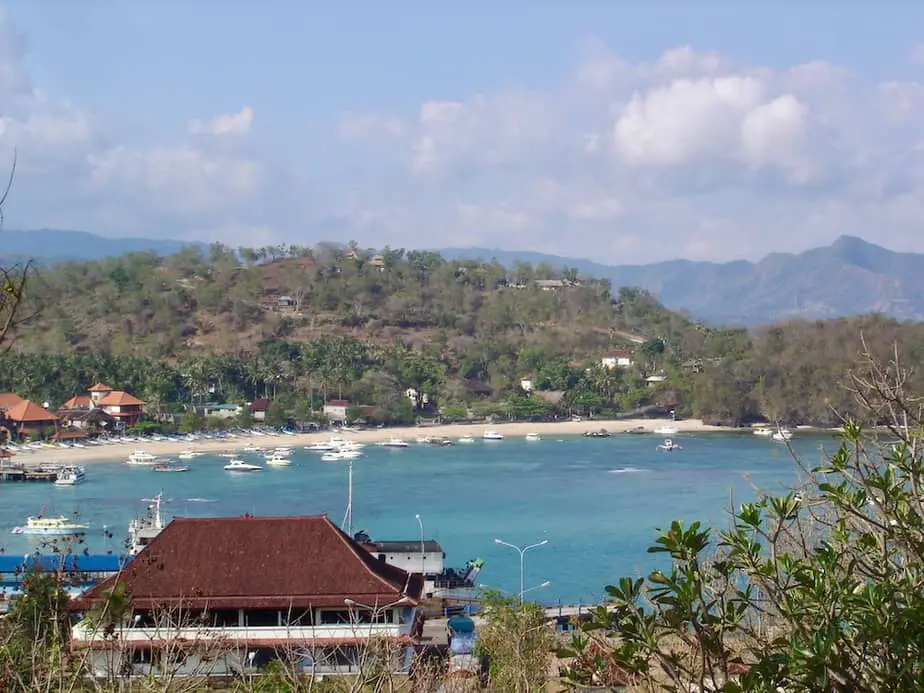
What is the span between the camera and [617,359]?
67.4 metres

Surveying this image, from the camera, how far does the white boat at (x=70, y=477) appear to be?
124 feet

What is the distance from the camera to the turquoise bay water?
25.8 metres

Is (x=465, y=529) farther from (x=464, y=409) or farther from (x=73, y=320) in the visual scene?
(x=73, y=320)

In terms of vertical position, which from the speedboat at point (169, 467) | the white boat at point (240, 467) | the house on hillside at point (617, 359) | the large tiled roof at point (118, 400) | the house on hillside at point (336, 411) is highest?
the house on hillside at point (617, 359)

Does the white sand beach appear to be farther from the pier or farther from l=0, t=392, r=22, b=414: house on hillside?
l=0, t=392, r=22, b=414: house on hillside

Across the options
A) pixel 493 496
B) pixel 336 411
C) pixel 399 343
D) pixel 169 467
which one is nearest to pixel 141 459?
pixel 169 467

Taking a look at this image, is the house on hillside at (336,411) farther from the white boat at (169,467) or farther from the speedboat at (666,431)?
the speedboat at (666,431)

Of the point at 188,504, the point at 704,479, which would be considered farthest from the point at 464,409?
the point at 188,504

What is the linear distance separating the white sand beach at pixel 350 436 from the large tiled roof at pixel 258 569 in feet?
107

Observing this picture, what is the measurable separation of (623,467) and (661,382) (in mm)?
21318

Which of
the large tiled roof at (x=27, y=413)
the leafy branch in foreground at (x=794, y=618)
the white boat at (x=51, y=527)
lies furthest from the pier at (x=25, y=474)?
the leafy branch in foreground at (x=794, y=618)

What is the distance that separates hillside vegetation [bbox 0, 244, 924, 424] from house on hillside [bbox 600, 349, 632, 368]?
48 centimetres

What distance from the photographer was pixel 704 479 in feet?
123

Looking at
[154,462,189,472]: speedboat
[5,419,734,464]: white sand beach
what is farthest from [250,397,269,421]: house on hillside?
[154,462,189,472]: speedboat
